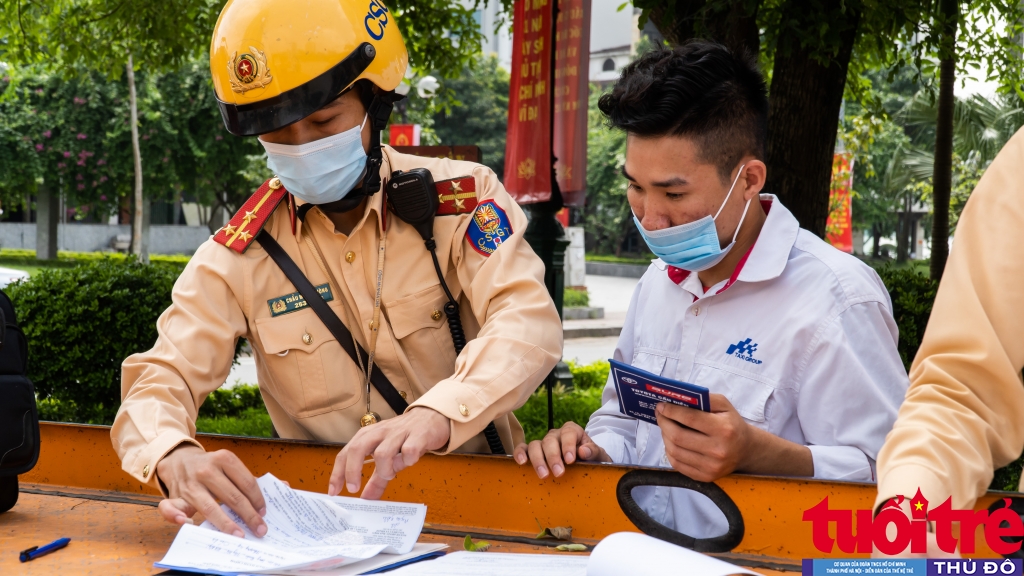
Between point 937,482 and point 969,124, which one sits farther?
point 969,124

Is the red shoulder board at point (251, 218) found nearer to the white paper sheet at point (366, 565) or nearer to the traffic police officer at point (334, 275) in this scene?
the traffic police officer at point (334, 275)

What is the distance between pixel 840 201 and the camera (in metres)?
14.2

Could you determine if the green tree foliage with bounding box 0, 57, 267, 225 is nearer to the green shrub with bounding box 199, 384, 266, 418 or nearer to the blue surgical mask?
the green shrub with bounding box 199, 384, 266, 418

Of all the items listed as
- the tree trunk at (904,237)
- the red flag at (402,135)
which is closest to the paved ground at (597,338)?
the red flag at (402,135)

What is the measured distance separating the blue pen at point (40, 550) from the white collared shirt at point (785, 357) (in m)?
1.20

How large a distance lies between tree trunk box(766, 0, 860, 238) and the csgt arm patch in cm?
287

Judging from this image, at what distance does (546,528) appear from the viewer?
195 centimetres

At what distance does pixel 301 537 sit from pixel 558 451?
544 mm

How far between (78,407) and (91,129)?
17616mm

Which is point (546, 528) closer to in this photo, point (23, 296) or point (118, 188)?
point (23, 296)

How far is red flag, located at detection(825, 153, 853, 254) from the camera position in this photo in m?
11.3

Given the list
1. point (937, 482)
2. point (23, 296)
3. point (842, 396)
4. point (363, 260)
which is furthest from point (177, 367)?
point (23, 296)

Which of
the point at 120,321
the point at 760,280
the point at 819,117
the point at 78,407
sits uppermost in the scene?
the point at 819,117

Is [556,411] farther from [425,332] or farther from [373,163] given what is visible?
[373,163]
